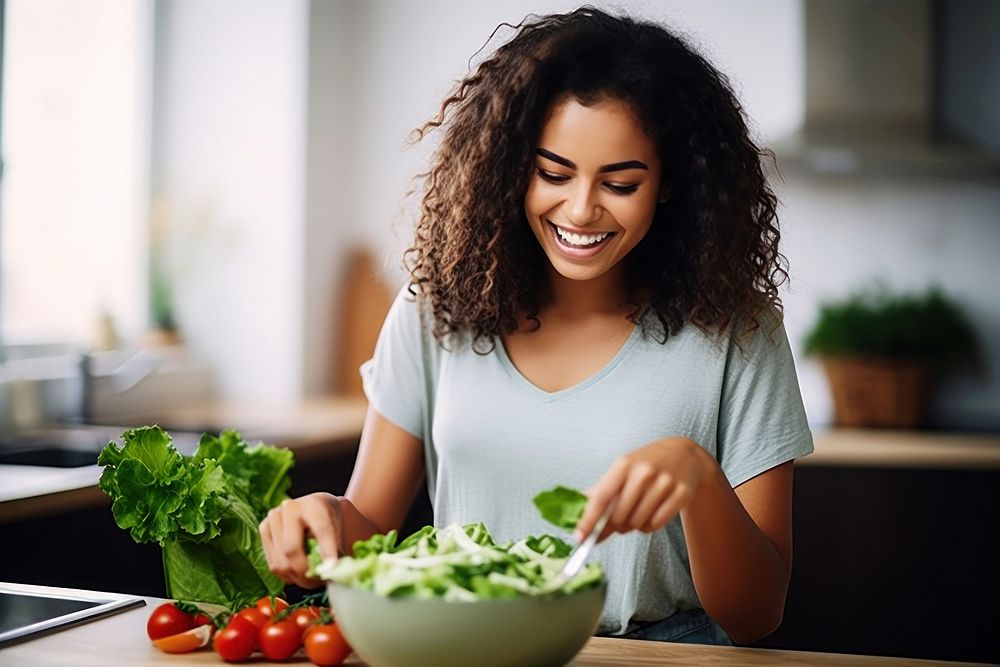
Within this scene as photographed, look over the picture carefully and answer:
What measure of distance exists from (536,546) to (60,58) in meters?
2.73

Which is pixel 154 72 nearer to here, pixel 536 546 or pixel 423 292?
pixel 423 292

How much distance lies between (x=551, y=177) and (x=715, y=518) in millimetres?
470

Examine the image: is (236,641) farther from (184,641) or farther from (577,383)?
(577,383)

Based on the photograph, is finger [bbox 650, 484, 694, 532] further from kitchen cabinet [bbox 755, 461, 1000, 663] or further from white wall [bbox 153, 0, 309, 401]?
white wall [bbox 153, 0, 309, 401]

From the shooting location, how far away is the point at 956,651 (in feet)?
9.25

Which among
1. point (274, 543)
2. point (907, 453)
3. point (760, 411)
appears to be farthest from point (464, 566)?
point (907, 453)

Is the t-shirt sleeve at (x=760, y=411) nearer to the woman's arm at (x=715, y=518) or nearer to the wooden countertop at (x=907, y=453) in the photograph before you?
the woman's arm at (x=715, y=518)

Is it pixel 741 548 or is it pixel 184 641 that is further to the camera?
pixel 741 548

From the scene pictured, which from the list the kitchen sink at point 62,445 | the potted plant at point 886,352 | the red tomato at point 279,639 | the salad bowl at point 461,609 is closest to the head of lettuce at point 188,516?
the red tomato at point 279,639

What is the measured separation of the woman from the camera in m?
1.38

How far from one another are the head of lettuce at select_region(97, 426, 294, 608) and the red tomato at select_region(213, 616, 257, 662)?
0.16 meters

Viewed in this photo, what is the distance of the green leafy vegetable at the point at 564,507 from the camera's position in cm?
97

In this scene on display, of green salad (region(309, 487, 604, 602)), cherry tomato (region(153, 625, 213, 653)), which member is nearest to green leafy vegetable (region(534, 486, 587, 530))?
green salad (region(309, 487, 604, 602))

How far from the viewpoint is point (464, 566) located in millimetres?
938
